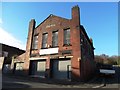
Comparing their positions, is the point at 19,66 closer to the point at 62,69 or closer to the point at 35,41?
the point at 35,41

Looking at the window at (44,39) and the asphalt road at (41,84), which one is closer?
the asphalt road at (41,84)

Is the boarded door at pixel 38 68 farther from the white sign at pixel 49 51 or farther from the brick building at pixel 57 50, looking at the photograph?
the white sign at pixel 49 51

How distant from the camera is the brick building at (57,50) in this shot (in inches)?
744

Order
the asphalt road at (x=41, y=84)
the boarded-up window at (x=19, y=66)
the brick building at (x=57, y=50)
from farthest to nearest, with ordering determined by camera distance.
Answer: the boarded-up window at (x=19, y=66), the brick building at (x=57, y=50), the asphalt road at (x=41, y=84)

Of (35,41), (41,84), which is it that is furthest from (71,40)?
(41,84)

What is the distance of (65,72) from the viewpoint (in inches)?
765

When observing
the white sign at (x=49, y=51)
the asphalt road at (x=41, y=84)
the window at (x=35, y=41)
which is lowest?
the asphalt road at (x=41, y=84)

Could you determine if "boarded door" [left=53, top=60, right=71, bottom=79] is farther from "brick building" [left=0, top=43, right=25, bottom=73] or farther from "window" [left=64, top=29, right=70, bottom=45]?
"brick building" [left=0, top=43, right=25, bottom=73]

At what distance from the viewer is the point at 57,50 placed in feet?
67.4

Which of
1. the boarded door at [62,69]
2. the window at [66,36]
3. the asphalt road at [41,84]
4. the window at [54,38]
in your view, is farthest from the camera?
the window at [54,38]

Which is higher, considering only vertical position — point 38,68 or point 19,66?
point 19,66

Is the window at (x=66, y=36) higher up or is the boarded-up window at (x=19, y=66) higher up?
the window at (x=66, y=36)

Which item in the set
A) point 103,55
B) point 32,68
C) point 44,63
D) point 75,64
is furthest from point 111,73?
point 103,55

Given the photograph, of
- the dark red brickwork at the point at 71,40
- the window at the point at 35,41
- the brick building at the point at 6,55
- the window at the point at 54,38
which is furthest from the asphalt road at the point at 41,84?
the brick building at the point at 6,55
